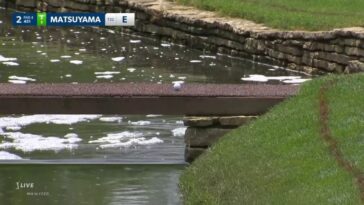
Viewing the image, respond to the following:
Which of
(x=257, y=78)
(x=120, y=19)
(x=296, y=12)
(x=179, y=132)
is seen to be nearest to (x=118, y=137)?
(x=179, y=132)

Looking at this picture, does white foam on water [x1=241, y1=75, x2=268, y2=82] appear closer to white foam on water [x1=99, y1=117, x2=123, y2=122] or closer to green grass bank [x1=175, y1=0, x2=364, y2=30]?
green grass bank [x1=175, y1=0, x2=364, y2=30]

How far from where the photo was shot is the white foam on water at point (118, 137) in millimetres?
11539

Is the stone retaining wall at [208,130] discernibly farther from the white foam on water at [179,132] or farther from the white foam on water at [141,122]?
the white foam on water at [141,122]

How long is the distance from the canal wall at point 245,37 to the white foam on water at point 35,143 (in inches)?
175

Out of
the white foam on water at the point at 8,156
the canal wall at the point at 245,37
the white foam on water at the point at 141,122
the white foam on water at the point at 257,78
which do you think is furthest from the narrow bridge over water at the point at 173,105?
the white foam on water at the point at 257,78

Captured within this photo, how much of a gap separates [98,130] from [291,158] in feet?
14.2

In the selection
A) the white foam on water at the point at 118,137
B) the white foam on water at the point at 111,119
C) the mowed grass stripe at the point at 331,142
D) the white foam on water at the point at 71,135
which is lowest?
the white foam on water at the point at 111,119

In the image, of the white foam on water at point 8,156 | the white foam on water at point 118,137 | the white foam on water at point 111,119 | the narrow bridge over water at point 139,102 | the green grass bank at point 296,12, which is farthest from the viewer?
the green grass bank at point 296,12

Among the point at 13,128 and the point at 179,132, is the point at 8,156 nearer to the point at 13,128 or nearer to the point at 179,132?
the point at 13,128

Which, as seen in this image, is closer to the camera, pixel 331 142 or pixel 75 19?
pixel 331 142

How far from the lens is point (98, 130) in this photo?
39.9 ft

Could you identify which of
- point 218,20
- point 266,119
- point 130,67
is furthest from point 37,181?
point 218,20

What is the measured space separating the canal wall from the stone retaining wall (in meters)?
4.48

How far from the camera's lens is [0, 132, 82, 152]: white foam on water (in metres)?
11.1
